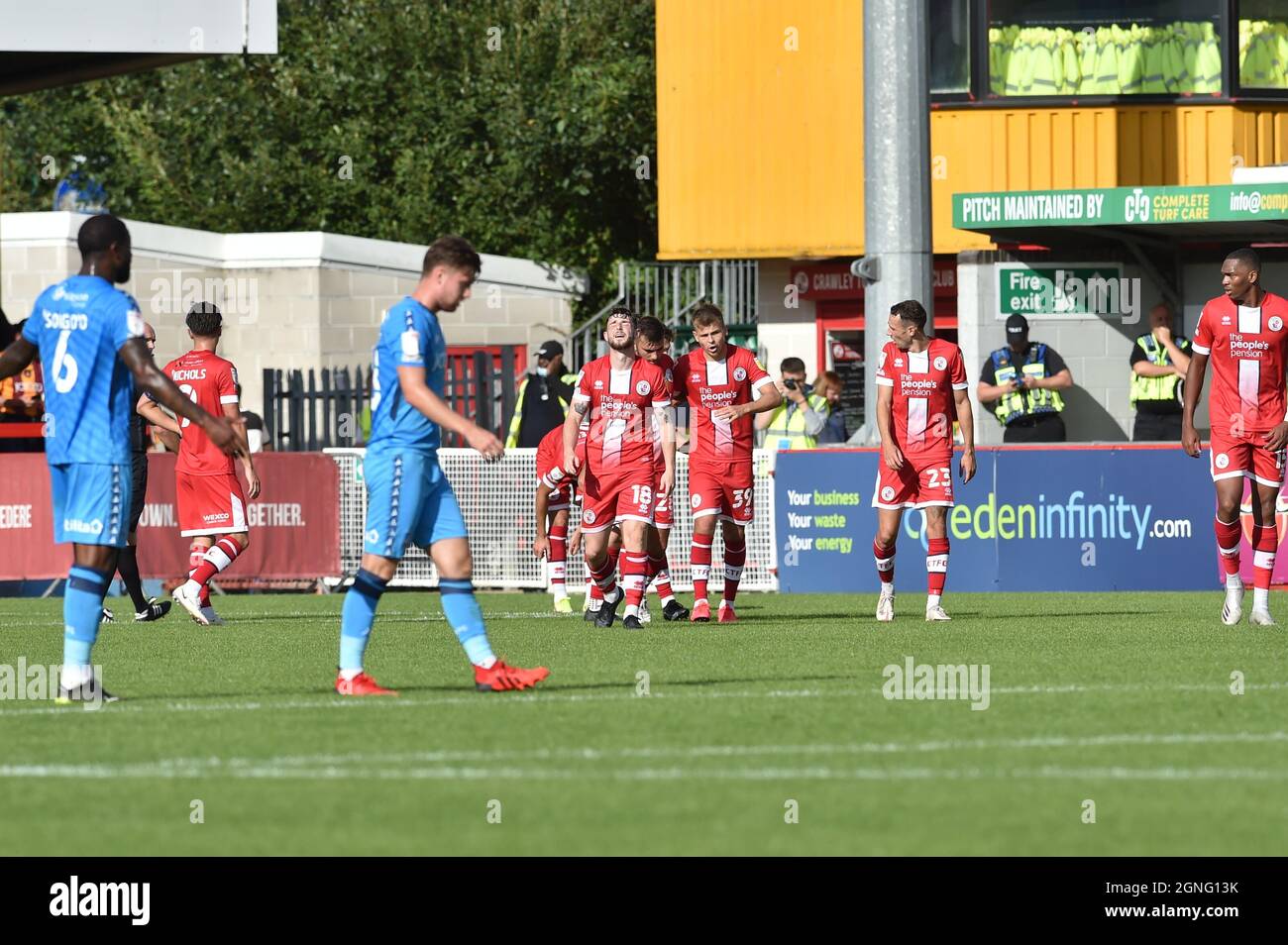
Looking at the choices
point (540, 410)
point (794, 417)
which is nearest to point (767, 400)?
point (794, 417)

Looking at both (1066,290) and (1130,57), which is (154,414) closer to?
(1066,290)

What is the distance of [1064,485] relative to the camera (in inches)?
777

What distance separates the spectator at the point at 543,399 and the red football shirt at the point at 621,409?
6525 mm

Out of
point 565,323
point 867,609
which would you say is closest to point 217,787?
point 867,609

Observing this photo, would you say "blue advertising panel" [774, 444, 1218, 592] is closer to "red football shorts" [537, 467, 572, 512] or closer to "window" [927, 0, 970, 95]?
"red football shorts" [537, 467, 572, 512]

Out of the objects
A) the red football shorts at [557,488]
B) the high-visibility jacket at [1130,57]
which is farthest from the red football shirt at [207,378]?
the high-visibility jacket at [1130,57]

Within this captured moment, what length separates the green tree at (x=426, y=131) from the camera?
46.0 meters

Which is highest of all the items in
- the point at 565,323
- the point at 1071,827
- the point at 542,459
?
the point at 565,323

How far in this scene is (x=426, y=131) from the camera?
4750cm

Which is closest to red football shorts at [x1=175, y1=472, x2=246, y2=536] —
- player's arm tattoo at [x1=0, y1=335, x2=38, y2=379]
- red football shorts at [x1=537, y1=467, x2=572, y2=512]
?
red football shorts at [x1=537, y1=467, x2=572, y2=512]

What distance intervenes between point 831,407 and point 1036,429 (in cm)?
204

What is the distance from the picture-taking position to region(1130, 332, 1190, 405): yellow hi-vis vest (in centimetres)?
2202

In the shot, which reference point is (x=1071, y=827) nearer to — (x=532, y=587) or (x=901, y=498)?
(x=901, y=498)

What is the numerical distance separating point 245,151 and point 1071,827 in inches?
1752
